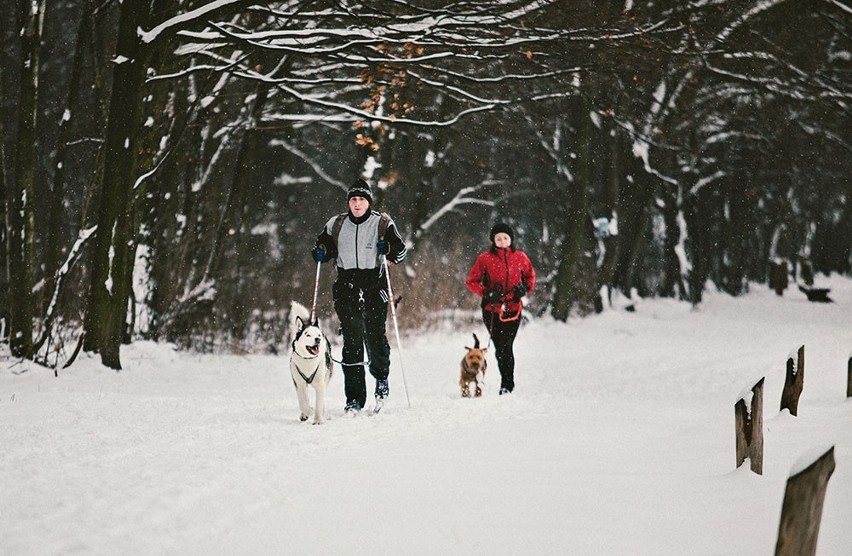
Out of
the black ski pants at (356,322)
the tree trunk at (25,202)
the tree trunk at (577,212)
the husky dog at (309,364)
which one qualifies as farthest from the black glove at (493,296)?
the tree trunk at (577,212)

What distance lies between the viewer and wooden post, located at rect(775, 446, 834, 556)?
2.81m

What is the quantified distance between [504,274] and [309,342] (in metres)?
3.74

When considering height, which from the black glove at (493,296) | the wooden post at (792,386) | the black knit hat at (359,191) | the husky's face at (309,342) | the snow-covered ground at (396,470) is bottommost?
the snow-covered ground at (396,470)

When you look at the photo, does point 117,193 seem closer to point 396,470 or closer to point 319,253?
point 319,253

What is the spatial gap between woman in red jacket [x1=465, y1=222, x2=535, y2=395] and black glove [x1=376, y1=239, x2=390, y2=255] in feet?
7.68

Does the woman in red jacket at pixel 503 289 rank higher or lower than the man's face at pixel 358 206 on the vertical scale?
lower

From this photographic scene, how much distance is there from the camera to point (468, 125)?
15891 mm

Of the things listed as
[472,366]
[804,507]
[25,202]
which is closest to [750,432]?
[804,507]

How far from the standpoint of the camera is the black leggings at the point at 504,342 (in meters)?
10.5

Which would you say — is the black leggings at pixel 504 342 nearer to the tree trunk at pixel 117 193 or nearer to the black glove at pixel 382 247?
the black glove at pixel 382 247

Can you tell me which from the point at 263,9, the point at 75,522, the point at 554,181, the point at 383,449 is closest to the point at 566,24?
the point at 263,9

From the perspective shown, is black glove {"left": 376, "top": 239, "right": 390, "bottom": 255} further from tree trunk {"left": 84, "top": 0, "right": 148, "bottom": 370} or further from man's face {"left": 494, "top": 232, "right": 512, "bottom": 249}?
tree trunk {"left": 84, "top": 0, "right": 148, "bottom": 370}

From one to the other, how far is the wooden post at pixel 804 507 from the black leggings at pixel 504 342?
298 inches

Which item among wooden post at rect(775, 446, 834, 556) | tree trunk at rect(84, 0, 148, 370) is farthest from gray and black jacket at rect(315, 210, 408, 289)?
wooden post at rect(775, 446, 834, 556)
